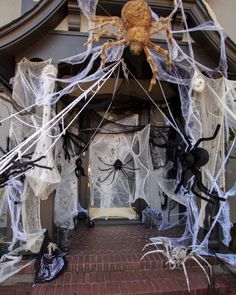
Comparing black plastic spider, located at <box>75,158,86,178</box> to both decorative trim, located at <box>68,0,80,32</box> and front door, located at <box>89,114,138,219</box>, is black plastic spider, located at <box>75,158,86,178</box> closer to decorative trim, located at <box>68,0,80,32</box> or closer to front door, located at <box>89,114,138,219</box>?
front door, located at <box>89,114,138,219</box>

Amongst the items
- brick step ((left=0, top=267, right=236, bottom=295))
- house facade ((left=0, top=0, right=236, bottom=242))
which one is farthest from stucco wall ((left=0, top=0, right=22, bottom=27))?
brick step ((left=0, top=267, right=236, bottom=295))

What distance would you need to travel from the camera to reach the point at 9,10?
5160 mm

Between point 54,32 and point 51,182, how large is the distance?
7.48 ft

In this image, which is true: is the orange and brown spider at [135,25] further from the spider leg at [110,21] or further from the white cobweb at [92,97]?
the white cobweb at [92,97]

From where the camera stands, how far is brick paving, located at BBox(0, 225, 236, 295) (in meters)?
3.00

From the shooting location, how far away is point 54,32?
3666mm

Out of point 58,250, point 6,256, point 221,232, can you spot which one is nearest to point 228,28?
point 221,232

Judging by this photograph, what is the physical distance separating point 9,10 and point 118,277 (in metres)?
5.60

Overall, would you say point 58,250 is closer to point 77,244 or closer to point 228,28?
point 77,244

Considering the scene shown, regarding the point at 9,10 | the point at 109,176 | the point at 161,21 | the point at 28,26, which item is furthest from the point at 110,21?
the point at 109,176

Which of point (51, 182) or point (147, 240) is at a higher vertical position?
point (51, 182)

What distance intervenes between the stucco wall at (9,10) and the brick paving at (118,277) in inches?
190

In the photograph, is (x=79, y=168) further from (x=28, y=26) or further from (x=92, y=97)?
(x=28, y=26)

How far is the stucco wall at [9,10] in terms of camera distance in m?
5.14
